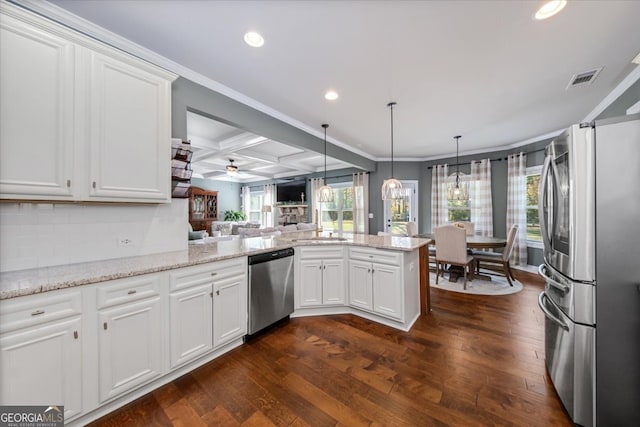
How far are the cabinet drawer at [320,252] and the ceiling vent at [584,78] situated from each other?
10.4ft

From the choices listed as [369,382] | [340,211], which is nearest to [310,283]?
[369,382]

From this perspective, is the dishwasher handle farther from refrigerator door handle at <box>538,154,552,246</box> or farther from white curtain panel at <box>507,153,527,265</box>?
white curtain panel at <box>507,153,527,265</box>

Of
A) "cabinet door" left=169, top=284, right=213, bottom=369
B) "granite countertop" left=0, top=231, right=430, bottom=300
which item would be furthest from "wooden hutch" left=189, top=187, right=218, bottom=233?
"cabinet door" left=169, top=284, right=213, bottom=369

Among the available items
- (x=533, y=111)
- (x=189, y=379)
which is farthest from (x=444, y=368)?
(x=533, y=111)

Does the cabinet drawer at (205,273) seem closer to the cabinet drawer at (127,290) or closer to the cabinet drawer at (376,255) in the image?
the cabinet drawer at (127,290)

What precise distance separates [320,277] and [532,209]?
5056 mm

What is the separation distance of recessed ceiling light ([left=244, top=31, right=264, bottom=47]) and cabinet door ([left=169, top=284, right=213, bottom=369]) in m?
2.08

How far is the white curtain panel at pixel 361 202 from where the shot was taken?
21.7 feet

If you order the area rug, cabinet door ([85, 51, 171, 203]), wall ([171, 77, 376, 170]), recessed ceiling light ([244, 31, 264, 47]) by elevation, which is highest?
recessed ceiling light ([244, 31, 264, 47])

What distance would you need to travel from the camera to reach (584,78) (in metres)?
2.53

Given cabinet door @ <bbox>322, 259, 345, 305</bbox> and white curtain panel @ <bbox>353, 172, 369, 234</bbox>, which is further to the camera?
white curtain panel @ <bbox>353, 172, 369, 234</bbox>

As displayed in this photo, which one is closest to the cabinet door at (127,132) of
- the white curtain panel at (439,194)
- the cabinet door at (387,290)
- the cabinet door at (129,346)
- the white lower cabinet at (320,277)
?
the cabinet door at (129,346)

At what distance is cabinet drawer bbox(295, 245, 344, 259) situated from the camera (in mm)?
2930

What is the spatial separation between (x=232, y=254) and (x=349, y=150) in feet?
12.7
